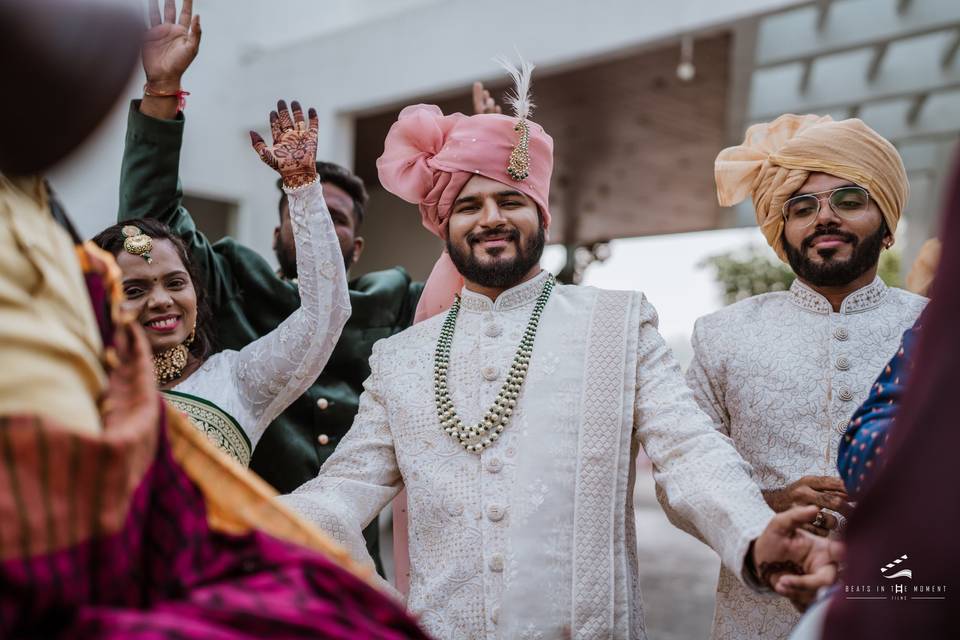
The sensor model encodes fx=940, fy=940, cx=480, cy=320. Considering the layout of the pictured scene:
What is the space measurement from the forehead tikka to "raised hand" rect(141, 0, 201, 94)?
48 centimetres

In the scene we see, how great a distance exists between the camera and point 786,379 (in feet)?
9.53

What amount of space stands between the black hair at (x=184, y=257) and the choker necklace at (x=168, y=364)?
0.41ft

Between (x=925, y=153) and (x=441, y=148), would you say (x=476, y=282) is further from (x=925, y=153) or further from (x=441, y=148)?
(x=925, y=153)

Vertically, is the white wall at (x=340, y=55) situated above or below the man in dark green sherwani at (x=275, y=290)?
above

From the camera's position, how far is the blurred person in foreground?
1263 mm

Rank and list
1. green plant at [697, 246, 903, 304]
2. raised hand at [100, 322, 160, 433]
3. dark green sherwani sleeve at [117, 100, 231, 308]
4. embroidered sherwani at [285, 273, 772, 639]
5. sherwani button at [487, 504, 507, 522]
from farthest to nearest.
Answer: green plant at [697, 246, 903, 304]
dark green sherwani sleeve at [117, 100, 231, 308]
sherwani button at [487, 504, 507, 522]
embroidered sherwani at [285, 273, 772, 639]
raised hand at [100, 322, 160, 433]

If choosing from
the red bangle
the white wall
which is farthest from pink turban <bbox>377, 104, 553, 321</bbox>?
the white wall

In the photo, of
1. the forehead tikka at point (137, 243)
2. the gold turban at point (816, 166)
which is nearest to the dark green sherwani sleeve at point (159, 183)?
the forehead tikka at point (137, 243)

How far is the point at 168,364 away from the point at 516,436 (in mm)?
1089

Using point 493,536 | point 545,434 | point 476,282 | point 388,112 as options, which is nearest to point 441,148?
point 476,282

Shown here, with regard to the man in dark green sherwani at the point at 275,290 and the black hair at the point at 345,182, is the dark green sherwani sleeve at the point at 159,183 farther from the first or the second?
the black hair at the point at 345,182

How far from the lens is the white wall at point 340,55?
6688 mm

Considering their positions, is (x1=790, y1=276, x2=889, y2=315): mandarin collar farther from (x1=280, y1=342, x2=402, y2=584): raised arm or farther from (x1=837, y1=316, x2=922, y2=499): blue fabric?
(x1=280, y1=342, x2=402, y2=584): raised arm

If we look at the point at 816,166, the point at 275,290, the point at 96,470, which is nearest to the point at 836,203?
the point at 816,166
